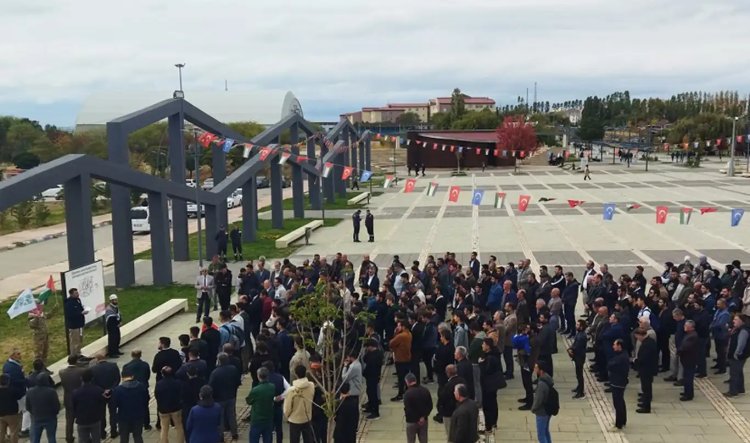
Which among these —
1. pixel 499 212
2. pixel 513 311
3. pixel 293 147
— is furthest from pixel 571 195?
pixel 513 311

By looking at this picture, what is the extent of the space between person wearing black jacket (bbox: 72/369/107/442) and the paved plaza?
1.15 metres

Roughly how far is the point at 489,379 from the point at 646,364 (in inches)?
103

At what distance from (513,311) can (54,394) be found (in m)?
7.78

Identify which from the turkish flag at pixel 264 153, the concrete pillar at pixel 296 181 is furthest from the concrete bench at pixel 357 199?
the turkish flag at pixel 264 153

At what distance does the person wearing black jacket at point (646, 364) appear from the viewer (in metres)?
10.4

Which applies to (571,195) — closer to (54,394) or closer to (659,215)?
(659,215)

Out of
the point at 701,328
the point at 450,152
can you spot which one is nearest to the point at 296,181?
the point at 701,328

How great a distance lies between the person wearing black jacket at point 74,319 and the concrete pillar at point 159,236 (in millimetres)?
7449

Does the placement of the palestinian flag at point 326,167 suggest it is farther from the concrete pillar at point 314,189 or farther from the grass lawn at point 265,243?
the concrete pillar at point 314,189

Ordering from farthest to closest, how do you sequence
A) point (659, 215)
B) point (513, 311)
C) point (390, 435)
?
point (659, 215) → point (513, 311) → point (390, 435)

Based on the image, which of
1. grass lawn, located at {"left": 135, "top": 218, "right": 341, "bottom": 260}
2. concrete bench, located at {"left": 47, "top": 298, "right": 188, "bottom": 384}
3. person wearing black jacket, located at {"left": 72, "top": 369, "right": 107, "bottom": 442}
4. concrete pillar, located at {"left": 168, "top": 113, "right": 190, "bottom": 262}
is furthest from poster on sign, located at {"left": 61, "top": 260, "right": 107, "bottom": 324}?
grass lawn, located at {"left": 135, "top": 218, "right": 341, "bottom": 260}

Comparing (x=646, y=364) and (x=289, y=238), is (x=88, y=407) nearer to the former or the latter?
(x=646, y=364)

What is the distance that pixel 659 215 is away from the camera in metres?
23.4

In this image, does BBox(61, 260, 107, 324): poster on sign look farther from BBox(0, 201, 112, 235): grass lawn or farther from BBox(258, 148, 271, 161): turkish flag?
BBox(0, 201, 112, 235): grass lawn
